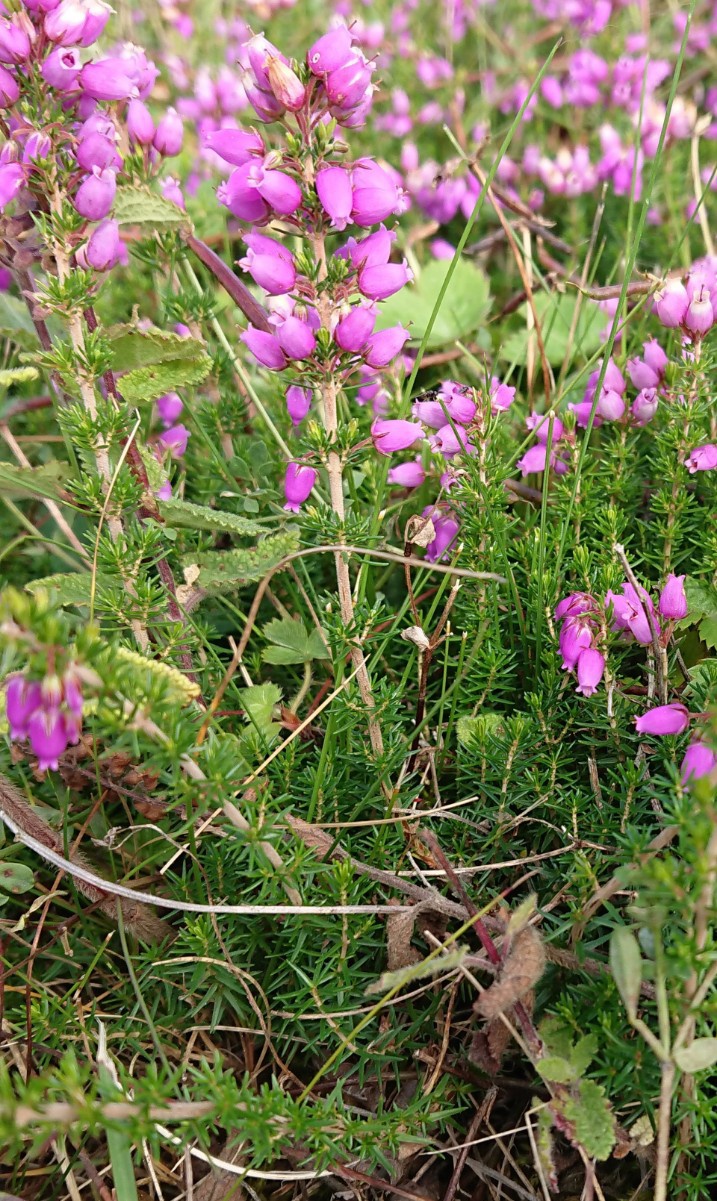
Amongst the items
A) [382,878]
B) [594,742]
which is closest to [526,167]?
[594,742]

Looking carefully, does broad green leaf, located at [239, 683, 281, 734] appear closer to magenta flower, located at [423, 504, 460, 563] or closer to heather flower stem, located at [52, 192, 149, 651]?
heather flower stem, located at [52, 192, 149, 651]

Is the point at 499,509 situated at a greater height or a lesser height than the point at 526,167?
lesser

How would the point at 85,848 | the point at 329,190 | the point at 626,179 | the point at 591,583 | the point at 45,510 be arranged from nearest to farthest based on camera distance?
the point at 329,190 < the point at 591,583 < the point at 85,848 < the point at 45,510 < the point at 626,179

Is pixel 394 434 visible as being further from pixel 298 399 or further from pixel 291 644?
pixel 291 644

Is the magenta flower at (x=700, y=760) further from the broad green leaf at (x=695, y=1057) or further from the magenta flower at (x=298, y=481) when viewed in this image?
the magenta flower at (x=298, y=481)

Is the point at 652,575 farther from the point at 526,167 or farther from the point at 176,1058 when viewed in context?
the point at 526,167
